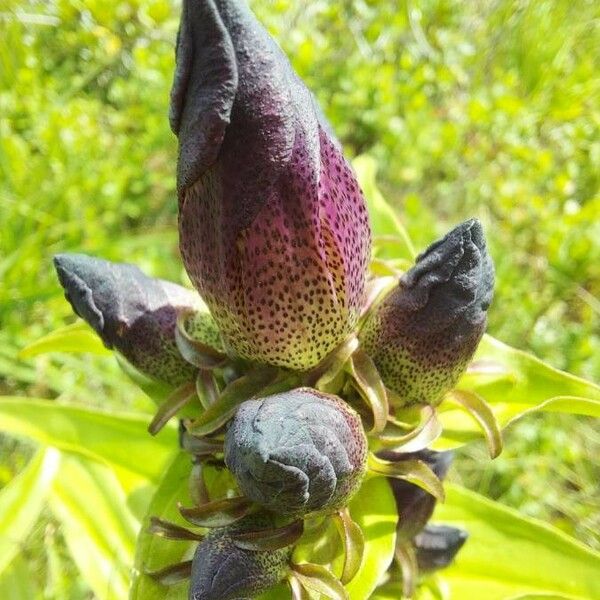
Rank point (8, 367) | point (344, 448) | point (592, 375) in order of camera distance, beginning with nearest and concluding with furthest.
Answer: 1. point (344, 448)
2. point (8, 367)
3. point (592, 375)

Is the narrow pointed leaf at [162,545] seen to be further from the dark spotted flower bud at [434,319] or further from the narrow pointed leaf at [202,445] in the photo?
the dark spotted flower bud at [434,319]

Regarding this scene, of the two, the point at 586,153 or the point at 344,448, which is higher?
the point at 586,153

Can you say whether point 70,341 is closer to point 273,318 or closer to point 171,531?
point 171,531

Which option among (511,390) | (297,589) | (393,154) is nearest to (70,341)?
(297,589)

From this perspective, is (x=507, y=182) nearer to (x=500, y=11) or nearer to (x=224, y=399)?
(x=500, y=11)

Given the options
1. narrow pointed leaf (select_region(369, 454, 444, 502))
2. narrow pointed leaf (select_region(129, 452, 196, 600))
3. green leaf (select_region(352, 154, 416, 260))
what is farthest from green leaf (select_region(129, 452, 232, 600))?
green leaf (select_region(352, 154, 416, 260))

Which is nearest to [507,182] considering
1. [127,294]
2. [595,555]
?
[595,555]

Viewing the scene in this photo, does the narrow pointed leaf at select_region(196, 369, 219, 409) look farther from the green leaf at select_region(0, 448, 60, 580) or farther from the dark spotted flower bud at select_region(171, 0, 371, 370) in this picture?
the green leaf at select_region(0, 448, 60, 580)
